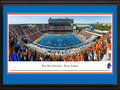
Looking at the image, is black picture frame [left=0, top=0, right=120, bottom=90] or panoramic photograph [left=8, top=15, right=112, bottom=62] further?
panoramic photograph [left=8, top=15, right=112, bottom=62]

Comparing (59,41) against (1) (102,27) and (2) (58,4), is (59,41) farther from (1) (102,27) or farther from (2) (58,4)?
(1) (102,27)

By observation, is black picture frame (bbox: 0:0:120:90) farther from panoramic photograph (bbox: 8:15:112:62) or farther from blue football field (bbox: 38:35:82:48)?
blue football field (bbox: 38:35:82:48)

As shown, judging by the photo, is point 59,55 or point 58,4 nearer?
point 58,4

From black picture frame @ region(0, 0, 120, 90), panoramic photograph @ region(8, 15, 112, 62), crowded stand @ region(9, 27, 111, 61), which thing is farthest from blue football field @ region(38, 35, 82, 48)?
black picture frame @ region(0, 0, 120, 90)

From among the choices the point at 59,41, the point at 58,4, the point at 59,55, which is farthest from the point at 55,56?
the point at 58,4

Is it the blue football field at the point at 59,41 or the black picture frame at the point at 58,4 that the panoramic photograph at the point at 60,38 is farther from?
the black picture frame at the point at 58,4

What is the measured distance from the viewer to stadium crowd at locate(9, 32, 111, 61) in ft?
12.7

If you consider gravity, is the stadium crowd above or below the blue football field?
below

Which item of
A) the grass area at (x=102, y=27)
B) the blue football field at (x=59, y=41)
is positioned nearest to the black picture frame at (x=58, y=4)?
the grass area at (x=102, y=27)

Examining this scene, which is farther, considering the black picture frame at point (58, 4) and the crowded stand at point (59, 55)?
the crowded stand at point (59, 55)

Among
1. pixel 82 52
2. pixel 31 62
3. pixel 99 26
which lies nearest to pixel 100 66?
pixel 82 52

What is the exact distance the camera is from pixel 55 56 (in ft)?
12.8

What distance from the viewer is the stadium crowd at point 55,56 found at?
3.88 meters

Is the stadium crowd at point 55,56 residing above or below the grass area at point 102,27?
below
